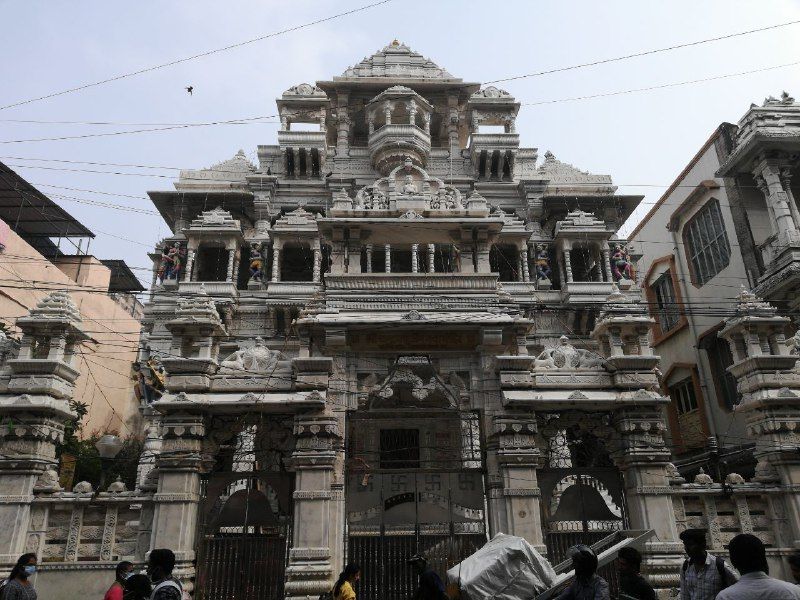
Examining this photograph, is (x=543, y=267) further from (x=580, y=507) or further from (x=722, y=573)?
(x=722, y=573)

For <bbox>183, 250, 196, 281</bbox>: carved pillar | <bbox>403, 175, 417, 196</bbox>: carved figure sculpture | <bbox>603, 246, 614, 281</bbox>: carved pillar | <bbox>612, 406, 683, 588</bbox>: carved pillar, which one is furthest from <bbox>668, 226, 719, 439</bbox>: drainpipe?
<bbox>183, 250, 196, 281</bbox>: carved pillar

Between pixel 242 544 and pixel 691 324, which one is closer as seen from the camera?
pixel 242 544

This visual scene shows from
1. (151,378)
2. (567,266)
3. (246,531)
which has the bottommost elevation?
(246,531)

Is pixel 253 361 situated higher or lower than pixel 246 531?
higher

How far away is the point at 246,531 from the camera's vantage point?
1166 cm

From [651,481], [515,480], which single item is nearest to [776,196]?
[651,481]

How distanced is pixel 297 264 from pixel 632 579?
23394 mm

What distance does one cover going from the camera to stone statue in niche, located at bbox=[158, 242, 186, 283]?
26.6 meters

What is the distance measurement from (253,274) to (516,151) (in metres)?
14.4

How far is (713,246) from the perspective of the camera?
2584cm

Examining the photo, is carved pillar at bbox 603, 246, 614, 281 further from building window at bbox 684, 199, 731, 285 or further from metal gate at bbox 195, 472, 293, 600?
metal gate at bbox 195, 472, 293, 600

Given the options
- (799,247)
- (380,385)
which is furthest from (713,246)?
(380,385)

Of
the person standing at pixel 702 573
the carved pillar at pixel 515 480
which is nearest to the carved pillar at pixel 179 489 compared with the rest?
the carved pillar at pixel 515 480

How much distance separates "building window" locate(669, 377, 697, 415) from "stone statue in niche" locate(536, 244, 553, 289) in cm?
806
